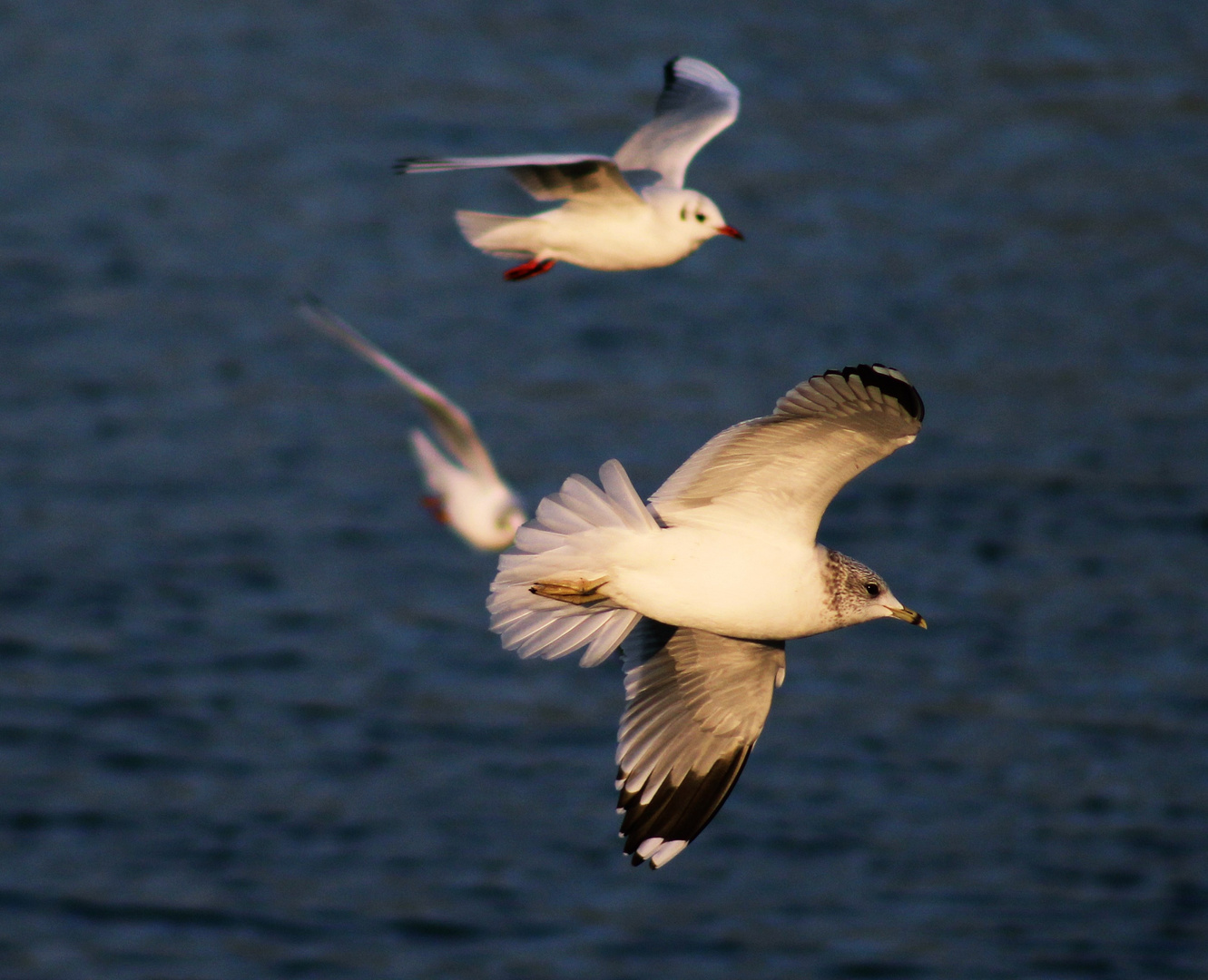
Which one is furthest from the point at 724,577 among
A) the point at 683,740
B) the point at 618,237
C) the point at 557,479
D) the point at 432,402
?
the point at 557,479

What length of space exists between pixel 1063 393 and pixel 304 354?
7541 millimetres

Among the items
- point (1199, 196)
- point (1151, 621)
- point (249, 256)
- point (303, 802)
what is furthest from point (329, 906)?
point (1199, 196)

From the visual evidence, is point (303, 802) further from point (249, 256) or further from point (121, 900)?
point (249, 256)

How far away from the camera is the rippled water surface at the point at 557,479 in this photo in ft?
45.0

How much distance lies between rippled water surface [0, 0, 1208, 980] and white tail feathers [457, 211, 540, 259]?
22.3 ft

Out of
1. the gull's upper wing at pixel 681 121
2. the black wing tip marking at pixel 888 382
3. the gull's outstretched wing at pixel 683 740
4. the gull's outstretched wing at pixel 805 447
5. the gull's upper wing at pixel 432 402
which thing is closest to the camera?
the black wing tip marking at pixel 888 382

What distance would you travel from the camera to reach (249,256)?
797 inches

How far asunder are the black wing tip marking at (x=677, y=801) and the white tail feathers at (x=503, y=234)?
210 cm

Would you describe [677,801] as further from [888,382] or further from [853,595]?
[888,382]

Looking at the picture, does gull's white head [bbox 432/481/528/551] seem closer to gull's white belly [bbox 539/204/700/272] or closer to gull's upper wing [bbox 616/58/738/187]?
gull's upper wing [bbox 616/58/738/187]

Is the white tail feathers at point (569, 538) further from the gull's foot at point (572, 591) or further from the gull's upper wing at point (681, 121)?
the gull's upper wing at point (681, 121)

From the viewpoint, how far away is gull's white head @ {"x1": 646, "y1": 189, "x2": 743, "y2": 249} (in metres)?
7.52

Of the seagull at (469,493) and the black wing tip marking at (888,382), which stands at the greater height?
the black wing tip marking at (888,382)

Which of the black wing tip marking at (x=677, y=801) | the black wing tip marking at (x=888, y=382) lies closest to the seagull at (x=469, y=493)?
the black wing tip marking at (x=677, y=801)
